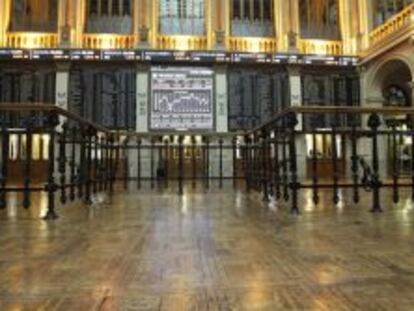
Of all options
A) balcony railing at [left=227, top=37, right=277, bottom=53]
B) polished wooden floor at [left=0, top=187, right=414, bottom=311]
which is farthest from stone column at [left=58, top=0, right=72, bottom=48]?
polished wooden floor at [left=0, top=187, right=414, bottom=311]

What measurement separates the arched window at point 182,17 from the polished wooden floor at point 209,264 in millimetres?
12856

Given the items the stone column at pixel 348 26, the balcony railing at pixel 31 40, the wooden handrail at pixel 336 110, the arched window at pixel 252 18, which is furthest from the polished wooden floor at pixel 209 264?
the stone column at pixel 348 26

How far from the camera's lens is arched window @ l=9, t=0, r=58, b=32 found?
1534 centimetres

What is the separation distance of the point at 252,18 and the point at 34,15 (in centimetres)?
746

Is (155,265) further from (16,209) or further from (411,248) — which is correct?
(16,209)

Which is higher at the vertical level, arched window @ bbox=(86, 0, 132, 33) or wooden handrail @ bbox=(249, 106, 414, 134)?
arched window @ bbox=(86, 0, 132, 33)

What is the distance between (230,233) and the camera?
124 inches

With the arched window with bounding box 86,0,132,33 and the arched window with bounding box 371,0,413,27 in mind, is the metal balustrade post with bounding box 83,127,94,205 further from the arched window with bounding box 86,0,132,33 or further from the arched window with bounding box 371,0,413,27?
the arched window with bounding box 371,0,413,27

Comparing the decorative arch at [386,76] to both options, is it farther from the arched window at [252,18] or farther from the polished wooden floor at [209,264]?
the polished wooden floor at [209,264]

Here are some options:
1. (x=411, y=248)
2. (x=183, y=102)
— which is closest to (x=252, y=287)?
(x=411, y=248)

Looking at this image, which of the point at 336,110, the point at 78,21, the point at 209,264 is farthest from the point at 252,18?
the point at 209,264

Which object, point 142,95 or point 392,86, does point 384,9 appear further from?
point 142,95

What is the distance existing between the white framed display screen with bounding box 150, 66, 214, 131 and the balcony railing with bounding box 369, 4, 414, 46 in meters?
5.61

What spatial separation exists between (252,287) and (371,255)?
89 centimetres
